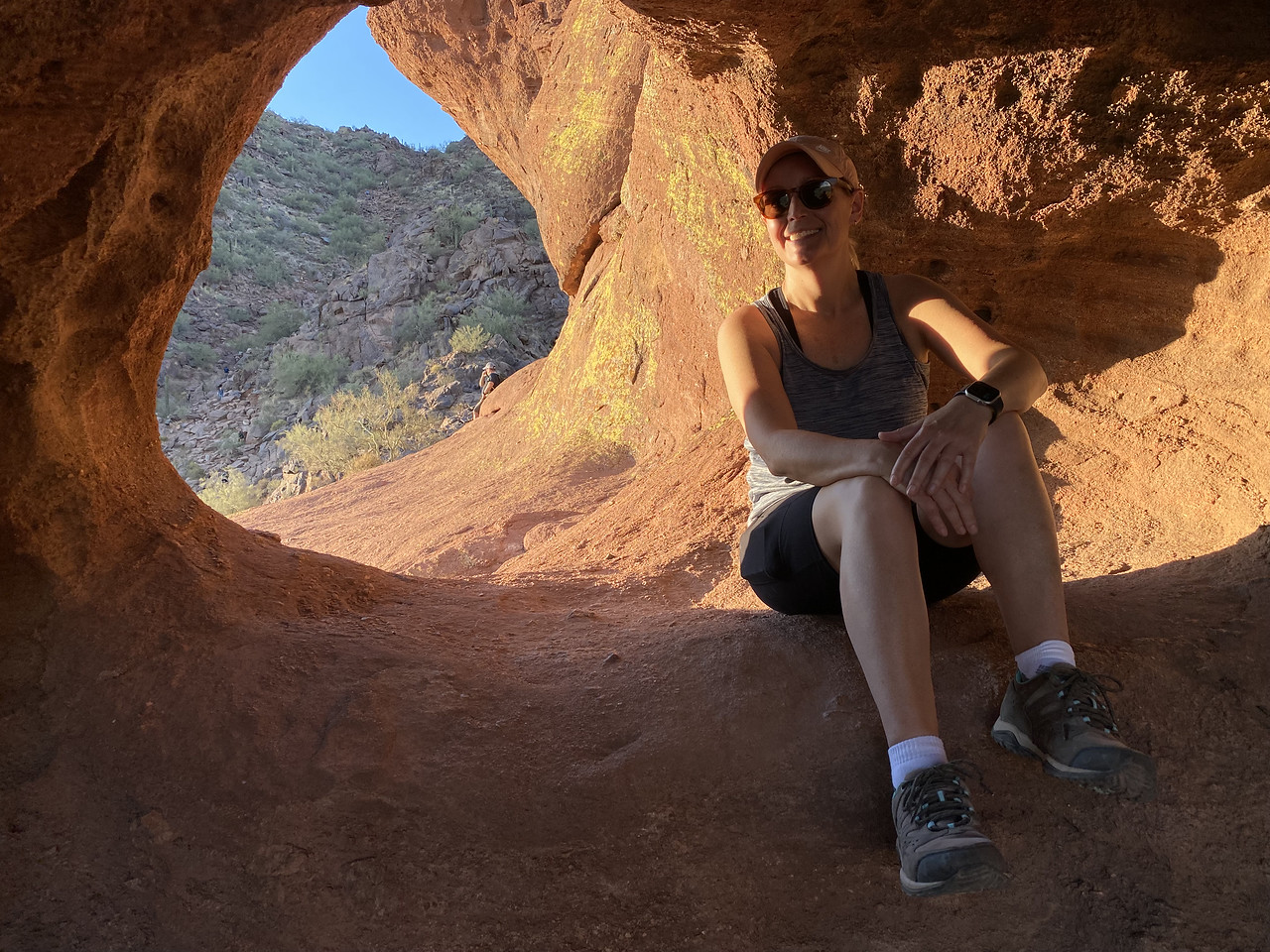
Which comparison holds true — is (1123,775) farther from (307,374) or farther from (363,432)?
(307,374)

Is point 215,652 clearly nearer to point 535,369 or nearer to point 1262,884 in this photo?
point 1262,884

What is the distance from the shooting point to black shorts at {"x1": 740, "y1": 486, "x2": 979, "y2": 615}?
7.57 feet

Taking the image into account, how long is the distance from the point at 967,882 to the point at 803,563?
84cm

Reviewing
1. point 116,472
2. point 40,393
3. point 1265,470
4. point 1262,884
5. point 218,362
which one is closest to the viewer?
point 1262,884

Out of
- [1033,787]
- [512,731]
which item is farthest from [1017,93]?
[512,731]

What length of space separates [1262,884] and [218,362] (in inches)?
942

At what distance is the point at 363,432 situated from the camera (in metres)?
16.1

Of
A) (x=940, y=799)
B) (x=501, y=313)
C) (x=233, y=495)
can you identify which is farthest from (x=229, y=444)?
(x=940, y=799)

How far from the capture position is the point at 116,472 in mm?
2982

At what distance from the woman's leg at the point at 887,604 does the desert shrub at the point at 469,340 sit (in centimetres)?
1673

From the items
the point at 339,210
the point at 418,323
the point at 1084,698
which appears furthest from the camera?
the point at 339,210

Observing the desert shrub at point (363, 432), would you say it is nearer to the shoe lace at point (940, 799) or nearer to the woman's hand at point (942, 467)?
the woman's hand at point (942, 467)

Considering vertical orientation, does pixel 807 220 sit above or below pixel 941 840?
above

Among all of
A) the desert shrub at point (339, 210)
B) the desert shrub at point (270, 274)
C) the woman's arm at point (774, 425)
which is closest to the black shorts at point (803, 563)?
the woman's arm at point (774, 425)
